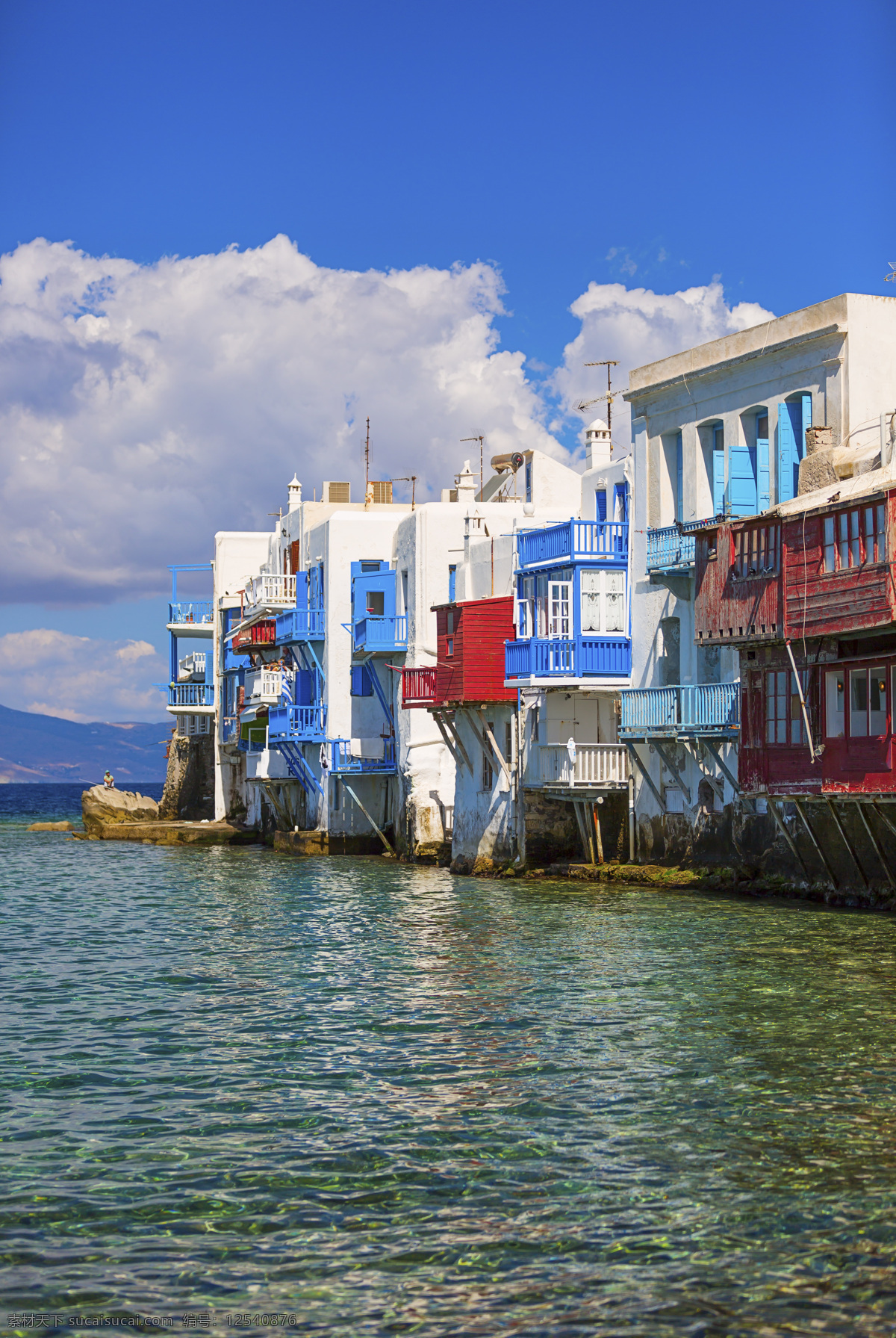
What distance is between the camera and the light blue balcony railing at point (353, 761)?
51.8 metres

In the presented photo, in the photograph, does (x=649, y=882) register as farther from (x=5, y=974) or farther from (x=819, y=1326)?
(x=819, y=1326)

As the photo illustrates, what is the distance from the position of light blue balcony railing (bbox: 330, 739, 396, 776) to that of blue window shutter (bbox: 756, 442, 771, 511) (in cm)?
2056

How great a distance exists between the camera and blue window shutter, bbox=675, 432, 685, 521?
37500 mm

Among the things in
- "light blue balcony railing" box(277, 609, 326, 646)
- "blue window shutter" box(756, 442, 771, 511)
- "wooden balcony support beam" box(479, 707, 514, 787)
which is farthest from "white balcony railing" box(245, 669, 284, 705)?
"blue window shutter" box(756, 442, 771, 511)

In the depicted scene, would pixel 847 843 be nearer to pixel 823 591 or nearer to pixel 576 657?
pixel 823 591

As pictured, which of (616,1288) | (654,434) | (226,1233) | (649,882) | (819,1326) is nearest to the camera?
(819,1326)

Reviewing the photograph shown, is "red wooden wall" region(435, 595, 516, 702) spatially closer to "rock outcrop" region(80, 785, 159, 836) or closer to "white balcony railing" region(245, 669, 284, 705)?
"white balcony railing" region(245, 669, 284, 705)

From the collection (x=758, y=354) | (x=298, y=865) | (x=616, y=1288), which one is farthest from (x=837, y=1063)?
(x=298, y=865)

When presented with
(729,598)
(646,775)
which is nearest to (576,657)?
(646,775)

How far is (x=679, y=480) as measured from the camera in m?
38.3

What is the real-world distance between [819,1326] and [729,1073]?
249 inches

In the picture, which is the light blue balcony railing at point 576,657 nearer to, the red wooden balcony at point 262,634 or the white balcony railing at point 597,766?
the white balcony railing at point 597,766

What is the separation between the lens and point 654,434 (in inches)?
1522

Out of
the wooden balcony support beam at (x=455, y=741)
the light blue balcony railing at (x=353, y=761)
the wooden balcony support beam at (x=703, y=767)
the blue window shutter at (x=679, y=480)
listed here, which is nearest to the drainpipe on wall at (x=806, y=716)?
the wooden balcony support beam at (x=703, y=767)
